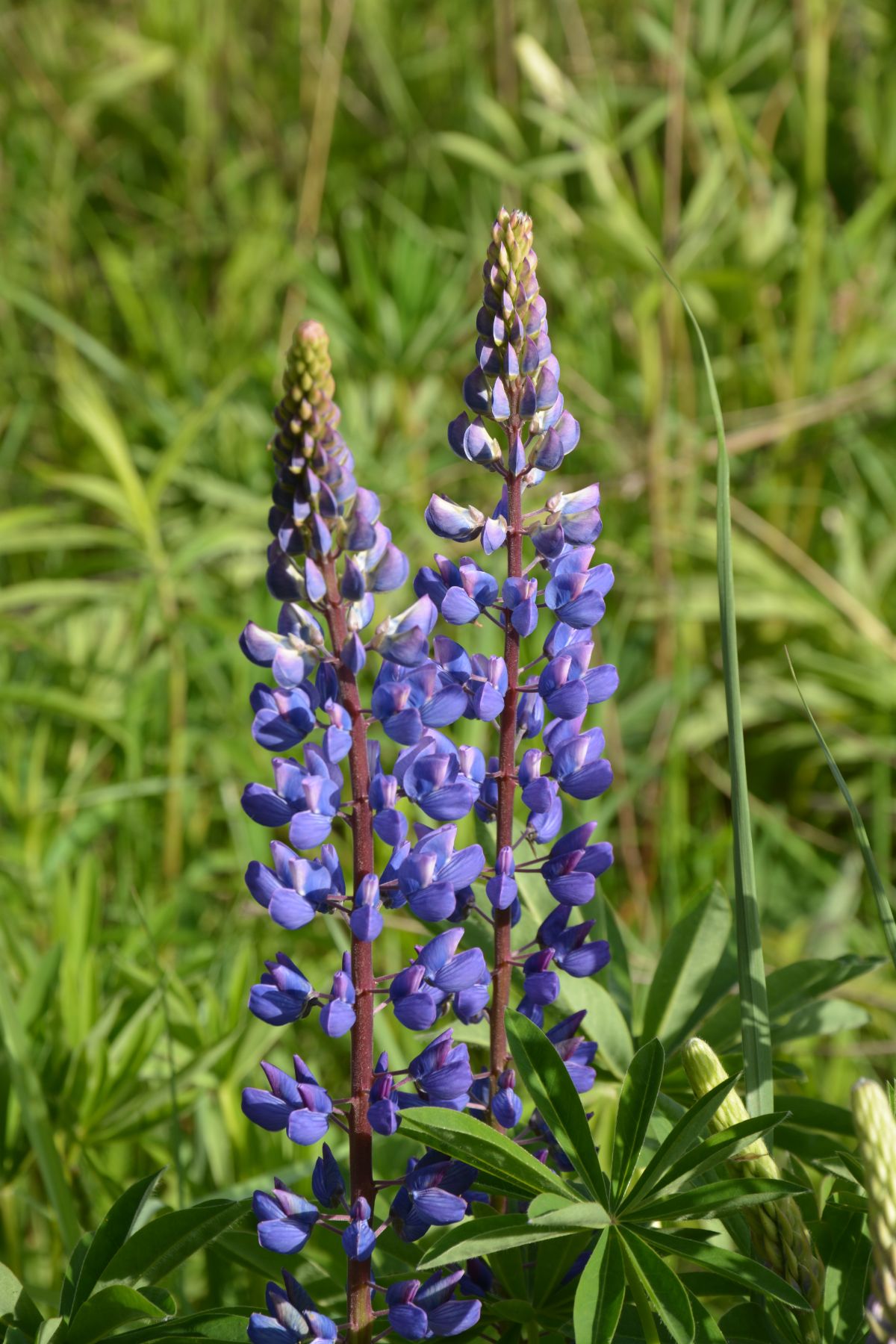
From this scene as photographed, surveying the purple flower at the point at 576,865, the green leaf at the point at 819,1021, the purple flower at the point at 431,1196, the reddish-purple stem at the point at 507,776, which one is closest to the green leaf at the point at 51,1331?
the purple flower at the point at 431,1196

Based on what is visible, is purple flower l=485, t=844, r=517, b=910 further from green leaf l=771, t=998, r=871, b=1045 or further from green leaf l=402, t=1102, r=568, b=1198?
green leaf l=771, t=998, r=871, b=1045

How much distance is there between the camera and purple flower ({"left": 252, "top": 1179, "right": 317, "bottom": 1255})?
0.92 meters

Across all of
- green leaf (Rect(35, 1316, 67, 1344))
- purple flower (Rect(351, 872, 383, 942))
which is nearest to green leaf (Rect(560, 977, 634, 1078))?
purple flower (Rect(351, 872, 383, 942))

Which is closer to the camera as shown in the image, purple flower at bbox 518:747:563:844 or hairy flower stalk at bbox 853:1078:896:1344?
hairy flower stalk at bbox 853:1078:896:1344

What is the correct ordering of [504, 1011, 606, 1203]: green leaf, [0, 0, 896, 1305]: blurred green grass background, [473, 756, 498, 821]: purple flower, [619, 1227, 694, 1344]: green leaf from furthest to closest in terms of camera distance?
[0, 0, 896, 1305]: blurred green grass background < [473, 756, 498, 821]: purple flower < [504, 1011, 606, 1203]: green leaf < [619, 1227, 694, 1344]: green leaf

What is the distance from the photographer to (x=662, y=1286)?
90cm

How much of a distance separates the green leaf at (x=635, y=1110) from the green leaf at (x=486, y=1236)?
66 millimetres

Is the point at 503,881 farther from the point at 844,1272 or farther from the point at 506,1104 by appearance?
the point at 844,1272

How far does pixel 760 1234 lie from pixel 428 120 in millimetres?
3840

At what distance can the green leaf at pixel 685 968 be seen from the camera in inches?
51.4

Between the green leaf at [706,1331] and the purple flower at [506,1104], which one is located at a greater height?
the purple flower at [506,1104]

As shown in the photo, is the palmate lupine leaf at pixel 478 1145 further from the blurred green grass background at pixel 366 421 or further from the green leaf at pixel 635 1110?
the blurred green grass background at pixel 366 421

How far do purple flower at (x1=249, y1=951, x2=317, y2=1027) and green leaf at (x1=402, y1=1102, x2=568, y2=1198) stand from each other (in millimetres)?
111

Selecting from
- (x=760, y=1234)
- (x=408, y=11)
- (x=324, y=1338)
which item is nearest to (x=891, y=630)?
(x=760, y=1234)
